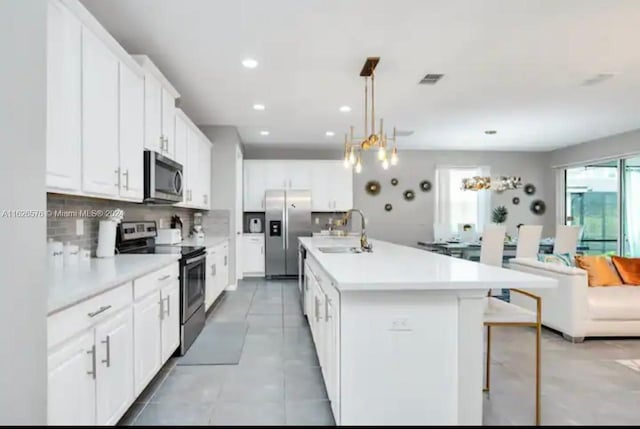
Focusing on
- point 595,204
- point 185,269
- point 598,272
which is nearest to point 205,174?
point 185,269

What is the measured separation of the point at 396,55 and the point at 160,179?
2.28 m

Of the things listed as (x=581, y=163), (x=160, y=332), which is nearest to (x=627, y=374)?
(x=160, y=332)

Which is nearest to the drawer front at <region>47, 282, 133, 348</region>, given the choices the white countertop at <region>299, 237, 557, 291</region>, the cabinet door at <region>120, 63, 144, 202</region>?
the cabinet door at <region>120, 63, 144, 202</region>

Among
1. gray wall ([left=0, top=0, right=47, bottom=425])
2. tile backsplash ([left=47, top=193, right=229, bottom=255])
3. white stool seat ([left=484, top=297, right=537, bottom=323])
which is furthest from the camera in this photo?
tile backsplash ([left=47, top=193, right=229, bottom=255])

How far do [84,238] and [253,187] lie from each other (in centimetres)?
477

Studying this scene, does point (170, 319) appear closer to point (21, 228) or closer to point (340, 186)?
point (21, 228)

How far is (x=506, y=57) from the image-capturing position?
11.3 feet

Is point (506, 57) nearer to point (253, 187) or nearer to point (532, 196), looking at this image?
point (253, 187)

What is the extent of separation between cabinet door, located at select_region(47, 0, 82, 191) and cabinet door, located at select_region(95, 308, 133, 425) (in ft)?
2.43

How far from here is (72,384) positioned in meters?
1.55

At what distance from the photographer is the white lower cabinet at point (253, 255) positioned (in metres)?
7.26

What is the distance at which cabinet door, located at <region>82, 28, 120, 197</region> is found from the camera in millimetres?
2164

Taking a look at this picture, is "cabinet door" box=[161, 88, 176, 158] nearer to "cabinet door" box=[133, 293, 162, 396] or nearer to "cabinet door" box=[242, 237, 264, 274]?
"cabinet door" box=[133, 293, 162, 396]

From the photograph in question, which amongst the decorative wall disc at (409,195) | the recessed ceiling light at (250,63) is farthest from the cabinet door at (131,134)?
the decorative wall disc at (409,195)
